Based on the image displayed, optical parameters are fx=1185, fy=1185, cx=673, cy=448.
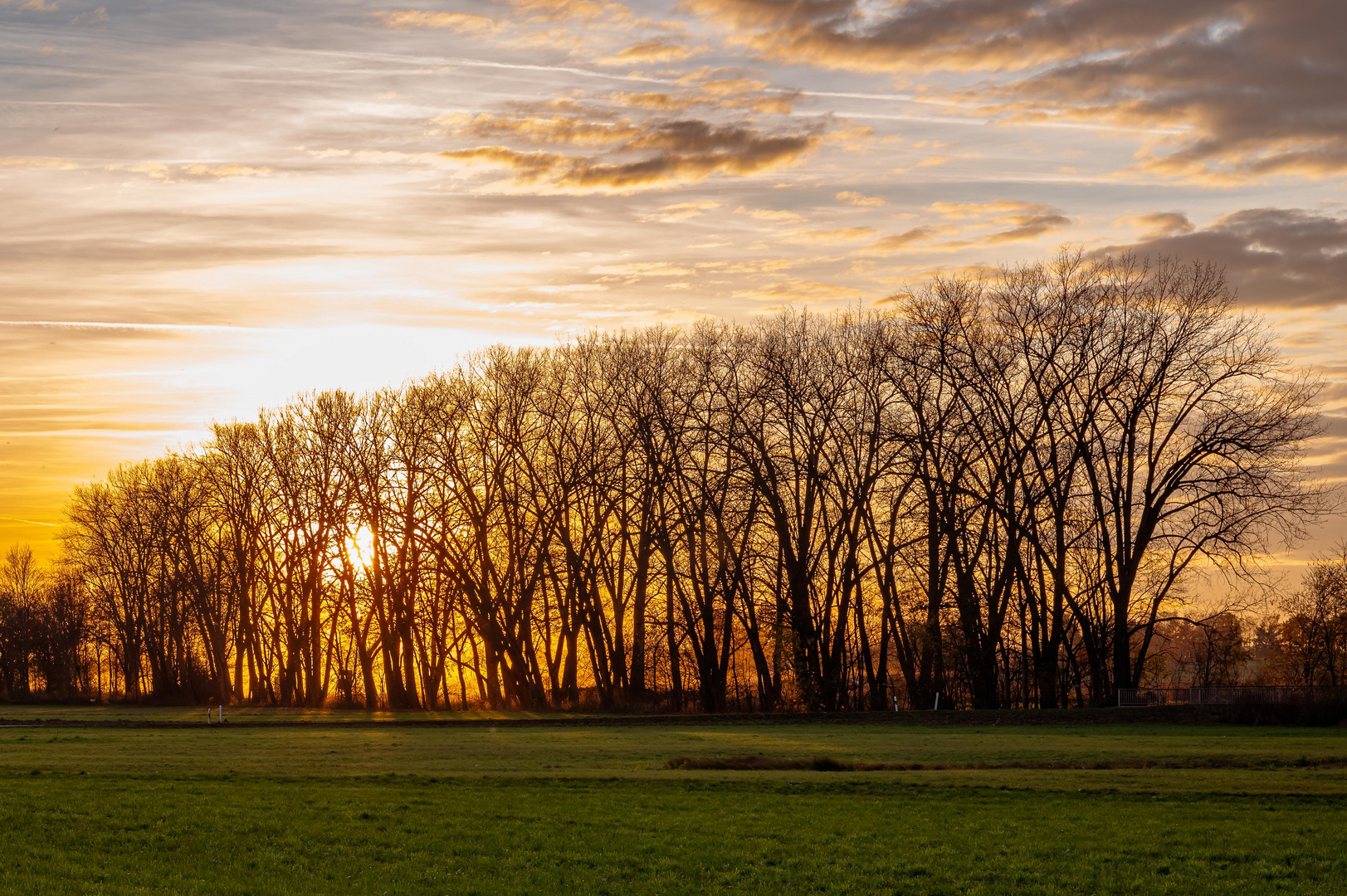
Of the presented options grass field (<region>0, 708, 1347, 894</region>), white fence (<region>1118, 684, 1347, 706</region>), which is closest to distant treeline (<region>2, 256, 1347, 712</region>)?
white fence (<region>1118, 684, 1347, 706</region>)

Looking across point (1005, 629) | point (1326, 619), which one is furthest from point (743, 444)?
point (1326, 619)

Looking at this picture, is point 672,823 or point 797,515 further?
point 797,515

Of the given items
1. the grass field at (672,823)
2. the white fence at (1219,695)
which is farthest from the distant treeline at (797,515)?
the grass field at (672,823)

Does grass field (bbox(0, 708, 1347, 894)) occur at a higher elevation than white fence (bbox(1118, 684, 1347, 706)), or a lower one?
higher

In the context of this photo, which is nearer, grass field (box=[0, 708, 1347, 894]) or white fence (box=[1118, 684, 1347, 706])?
grass field (box=[0, 708, 1347, 894])

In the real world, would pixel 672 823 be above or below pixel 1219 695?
above

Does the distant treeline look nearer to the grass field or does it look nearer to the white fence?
the white fence

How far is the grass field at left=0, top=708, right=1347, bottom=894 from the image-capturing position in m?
16.7

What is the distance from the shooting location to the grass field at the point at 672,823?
1669 cm

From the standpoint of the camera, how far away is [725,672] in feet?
216

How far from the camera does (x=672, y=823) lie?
20734mm

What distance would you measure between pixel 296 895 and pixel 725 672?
50976 millimetres

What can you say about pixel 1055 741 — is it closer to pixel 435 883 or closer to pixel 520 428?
pixel 435 883

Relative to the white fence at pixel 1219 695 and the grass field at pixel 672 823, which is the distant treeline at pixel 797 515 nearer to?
the white fence at pixel 1219 695
